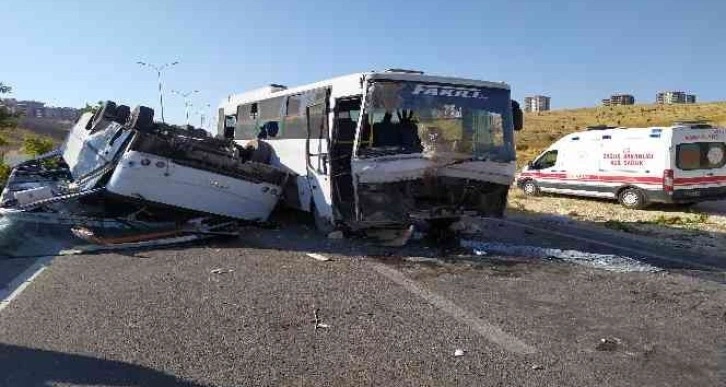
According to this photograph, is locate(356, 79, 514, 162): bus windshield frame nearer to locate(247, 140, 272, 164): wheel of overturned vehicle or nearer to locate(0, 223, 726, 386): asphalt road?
locate(0, 223, 726, 386): asphalt road

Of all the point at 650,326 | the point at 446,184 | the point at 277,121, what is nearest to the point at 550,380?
the point at 650,326

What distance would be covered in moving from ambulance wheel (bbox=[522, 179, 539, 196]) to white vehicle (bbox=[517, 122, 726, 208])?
1.61 m

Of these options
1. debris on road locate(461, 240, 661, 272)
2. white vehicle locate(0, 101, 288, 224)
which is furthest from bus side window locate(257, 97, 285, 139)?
debris on road locate(461, 240, 661, 272)

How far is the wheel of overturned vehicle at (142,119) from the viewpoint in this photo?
11308mm

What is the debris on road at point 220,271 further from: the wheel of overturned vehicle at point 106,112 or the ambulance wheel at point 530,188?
the ambulance wheel at point 530,188

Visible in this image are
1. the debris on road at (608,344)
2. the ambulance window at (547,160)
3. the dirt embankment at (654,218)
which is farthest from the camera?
the ambulance window at (547,160)

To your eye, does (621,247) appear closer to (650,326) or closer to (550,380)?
(650,326)

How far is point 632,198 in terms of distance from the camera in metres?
17.2

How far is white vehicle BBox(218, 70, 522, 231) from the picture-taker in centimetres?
913

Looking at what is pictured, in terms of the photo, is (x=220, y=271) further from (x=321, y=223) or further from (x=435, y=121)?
(x=435, y=121)

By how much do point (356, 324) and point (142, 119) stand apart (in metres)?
7.28

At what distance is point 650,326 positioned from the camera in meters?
5.93

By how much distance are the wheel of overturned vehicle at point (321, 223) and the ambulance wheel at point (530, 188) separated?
1180 centimetres

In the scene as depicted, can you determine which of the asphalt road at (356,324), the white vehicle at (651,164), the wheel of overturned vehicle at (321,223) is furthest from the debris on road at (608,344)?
the white vehicle at (651,164)
